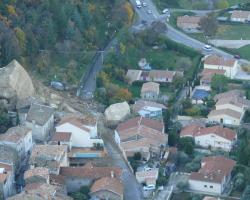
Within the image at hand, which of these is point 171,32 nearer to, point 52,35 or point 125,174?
point 52,35

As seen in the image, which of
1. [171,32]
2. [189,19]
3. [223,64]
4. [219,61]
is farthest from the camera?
[189,19]

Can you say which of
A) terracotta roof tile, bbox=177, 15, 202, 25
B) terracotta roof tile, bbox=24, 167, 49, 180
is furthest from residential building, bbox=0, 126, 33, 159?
terracotta roof tile, bbox=177, 15, 202, 25

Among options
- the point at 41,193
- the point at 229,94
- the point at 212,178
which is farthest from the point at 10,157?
the point at 229,94

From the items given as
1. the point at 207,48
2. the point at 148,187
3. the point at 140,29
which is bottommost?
the point at 148,187

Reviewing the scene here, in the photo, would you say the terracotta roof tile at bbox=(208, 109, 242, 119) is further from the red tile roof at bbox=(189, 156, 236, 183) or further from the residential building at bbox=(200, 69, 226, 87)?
the red tile roof at bbox=(189, 156, 236, 183)

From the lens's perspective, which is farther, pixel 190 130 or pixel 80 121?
pixel 190 130

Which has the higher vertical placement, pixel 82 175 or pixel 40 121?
pixel 40 121
